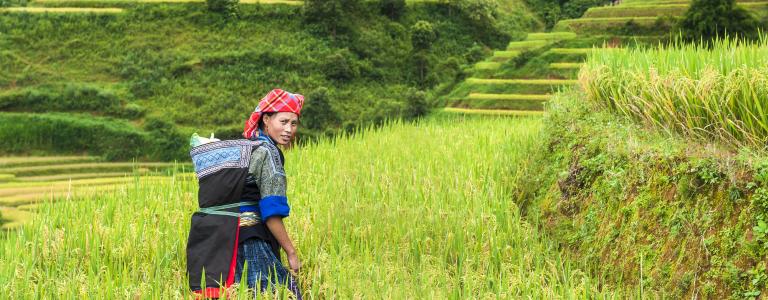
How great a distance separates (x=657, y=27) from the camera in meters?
24.0

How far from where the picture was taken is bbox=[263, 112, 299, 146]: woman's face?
347 centimetres

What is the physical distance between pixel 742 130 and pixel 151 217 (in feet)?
11.6

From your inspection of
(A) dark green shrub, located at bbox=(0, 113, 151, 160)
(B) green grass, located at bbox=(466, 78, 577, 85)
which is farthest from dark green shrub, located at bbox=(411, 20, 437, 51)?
(B) green grass, located at bbox=(466, 78, 577, 85)

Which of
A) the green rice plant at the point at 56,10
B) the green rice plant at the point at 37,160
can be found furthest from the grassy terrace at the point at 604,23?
the green rice plant at the point at 56,10

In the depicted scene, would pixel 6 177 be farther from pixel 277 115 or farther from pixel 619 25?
pixel 277 115

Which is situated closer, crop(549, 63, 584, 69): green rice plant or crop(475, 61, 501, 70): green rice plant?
crop(549, 63, 584, 69): green rice plant

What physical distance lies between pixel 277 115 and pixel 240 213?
1.41ft

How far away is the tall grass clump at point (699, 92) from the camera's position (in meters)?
3.89

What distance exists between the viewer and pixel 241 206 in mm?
3395

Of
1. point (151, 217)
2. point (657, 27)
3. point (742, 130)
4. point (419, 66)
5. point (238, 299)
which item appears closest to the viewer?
point (238, 299)

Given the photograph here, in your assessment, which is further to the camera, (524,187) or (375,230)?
(524,187)

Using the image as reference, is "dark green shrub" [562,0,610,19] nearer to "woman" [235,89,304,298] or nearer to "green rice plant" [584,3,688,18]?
"green rice plant" [584,3,688,18]

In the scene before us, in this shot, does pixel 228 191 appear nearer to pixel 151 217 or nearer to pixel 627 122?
pixel 151 217

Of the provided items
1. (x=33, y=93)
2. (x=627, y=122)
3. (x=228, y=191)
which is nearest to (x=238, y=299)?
(x=228, y=191)
